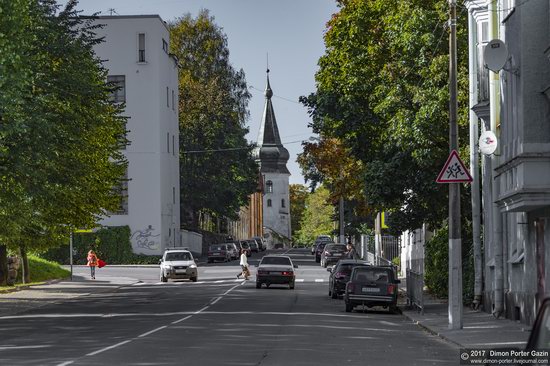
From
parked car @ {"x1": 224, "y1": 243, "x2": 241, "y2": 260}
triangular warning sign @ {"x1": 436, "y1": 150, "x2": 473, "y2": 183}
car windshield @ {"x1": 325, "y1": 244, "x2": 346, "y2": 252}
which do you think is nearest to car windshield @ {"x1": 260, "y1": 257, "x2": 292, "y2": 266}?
car windshield @ {"x1": 325, "y1": 244, "x2": 346, "y2": 252}

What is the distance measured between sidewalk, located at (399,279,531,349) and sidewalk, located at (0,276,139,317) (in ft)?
41.9

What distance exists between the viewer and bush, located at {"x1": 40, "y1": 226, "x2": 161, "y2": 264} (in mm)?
81312

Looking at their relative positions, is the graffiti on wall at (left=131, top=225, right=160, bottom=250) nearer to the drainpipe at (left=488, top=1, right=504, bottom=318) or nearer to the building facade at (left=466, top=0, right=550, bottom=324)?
the building facade at (left=466, top=0, right=550, bottom=324)

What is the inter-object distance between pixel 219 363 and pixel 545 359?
33.2ft

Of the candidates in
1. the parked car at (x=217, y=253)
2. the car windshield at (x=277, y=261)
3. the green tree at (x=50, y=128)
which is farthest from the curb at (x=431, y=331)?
the parked car at (x=217, y=253)

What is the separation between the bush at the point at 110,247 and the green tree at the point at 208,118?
43.8ft

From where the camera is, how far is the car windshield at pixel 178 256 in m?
58.5

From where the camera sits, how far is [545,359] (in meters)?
7.94

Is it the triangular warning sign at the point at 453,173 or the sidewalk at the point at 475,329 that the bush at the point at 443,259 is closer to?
the sidewalk at the point at 475,329

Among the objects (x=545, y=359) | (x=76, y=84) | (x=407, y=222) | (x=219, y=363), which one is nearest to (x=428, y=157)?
(x=407, y=222)

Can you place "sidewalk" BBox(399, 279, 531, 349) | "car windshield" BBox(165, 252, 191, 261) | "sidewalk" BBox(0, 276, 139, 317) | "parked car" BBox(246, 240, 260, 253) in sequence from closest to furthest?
"sidewalk" BBox(399, 279, 531, 349) < "sidewalk" BBox(0, 276, 139, 317) < "car windshield" BBox(165, 252, 191, 261) < "parked car" BBox(246, 240, 260, 253)

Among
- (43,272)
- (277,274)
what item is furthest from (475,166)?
(43,272)

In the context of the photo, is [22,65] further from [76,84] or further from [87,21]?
[87,21]

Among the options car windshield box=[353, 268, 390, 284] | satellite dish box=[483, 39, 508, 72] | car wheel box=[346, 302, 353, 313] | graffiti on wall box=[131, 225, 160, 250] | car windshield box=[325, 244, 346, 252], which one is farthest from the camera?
graffiti on wall box=[131, 225, 160, 250]
